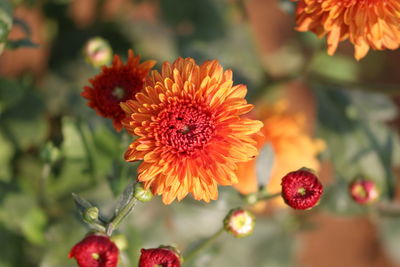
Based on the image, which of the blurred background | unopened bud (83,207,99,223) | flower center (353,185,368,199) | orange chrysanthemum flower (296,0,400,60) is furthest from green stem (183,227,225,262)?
orange chrysanthemum flower (296,0,400,60)

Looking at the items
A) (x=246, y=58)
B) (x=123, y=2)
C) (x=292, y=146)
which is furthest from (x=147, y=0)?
(x=292, y=146)

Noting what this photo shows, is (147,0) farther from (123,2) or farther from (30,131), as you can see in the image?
(30,131)

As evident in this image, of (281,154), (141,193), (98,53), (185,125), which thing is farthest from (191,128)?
(281,154)

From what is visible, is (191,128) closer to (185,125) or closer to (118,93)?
(185,125)

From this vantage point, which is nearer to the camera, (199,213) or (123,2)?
(199,213)

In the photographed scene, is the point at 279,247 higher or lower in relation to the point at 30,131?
lower

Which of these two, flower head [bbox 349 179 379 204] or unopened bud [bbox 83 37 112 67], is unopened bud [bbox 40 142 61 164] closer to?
unopened bud [bbox 83 37 112 67]

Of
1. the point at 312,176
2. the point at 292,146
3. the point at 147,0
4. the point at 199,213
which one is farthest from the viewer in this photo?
the point at 147,0
